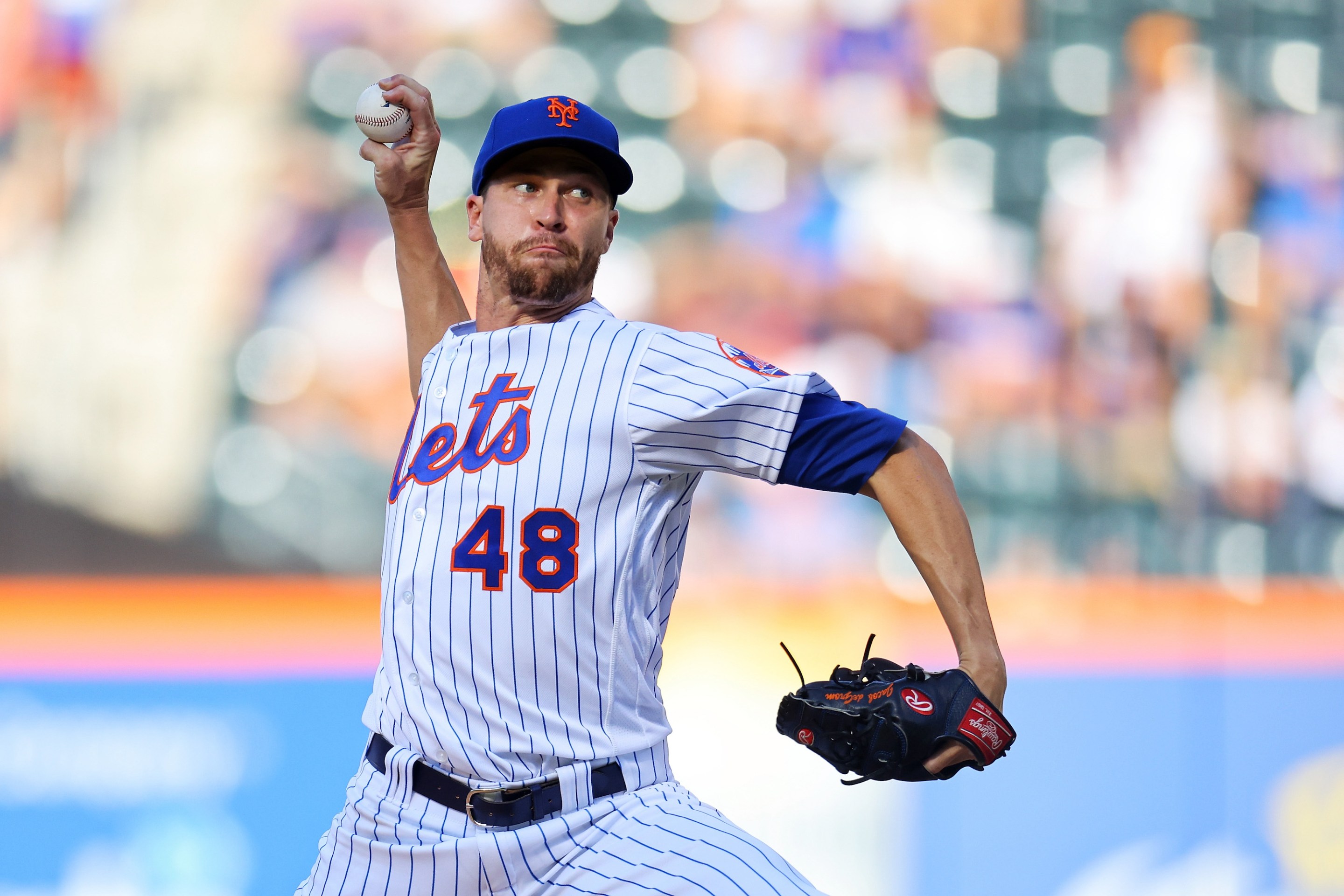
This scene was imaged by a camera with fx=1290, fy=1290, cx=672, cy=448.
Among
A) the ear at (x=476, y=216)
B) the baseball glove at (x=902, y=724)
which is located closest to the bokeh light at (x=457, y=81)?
the ear at (x=476, y=216)

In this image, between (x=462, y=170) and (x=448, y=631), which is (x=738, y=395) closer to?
(x=448, y=631)

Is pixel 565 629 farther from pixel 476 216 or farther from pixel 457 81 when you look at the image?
pixel 457 81

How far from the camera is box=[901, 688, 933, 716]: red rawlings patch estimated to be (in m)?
1.31

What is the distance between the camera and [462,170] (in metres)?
Result: 3.90

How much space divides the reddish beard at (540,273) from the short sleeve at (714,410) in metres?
0.23

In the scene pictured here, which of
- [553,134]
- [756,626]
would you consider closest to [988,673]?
[553,134]

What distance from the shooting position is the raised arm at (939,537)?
1391 millimetres

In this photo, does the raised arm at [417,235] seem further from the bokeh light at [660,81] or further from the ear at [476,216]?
the bokeh light at [660,81]

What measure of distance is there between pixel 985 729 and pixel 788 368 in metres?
2.64

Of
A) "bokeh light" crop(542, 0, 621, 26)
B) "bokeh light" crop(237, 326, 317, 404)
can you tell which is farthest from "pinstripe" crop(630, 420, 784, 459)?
"bokeh light" crop(542, 0, 621, 26)

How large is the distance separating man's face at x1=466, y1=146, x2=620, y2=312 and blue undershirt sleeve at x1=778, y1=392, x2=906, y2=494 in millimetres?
427

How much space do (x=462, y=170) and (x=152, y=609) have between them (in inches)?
61.9

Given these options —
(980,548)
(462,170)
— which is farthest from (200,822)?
(980,548)

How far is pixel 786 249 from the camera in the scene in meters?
3.95
